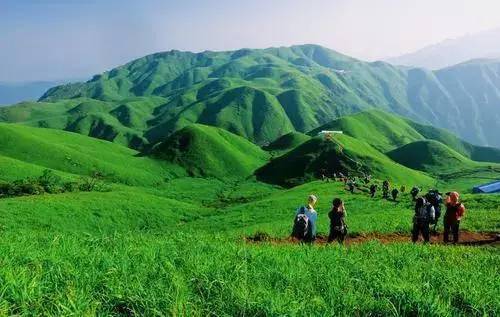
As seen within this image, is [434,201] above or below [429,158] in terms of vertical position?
below

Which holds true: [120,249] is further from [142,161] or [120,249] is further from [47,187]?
[142,161]

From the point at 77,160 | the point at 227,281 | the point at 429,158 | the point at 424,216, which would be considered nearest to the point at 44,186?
the point at 77,160

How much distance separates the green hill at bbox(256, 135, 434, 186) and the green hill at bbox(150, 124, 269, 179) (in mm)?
10076

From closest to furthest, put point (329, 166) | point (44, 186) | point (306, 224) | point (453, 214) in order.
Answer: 1. point (306, 224)
2. point (453, 214)
3. point (44, 186)
4. point (329, 166)

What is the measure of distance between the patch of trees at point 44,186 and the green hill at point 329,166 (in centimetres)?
5733

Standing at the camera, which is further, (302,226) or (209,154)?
(209,154)

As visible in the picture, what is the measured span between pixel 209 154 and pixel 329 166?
4370cm

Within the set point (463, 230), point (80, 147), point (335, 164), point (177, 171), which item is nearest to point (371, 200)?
point (463, 230)

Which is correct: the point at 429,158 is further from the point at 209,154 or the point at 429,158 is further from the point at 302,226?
the point at 302,226

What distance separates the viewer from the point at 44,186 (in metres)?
85.7

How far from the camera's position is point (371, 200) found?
61750mm

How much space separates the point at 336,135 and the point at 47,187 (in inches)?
3920

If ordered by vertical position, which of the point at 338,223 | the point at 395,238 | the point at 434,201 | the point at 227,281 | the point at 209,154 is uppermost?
the point at 209,154

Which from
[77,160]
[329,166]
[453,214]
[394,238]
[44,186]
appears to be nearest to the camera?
[453,214]
